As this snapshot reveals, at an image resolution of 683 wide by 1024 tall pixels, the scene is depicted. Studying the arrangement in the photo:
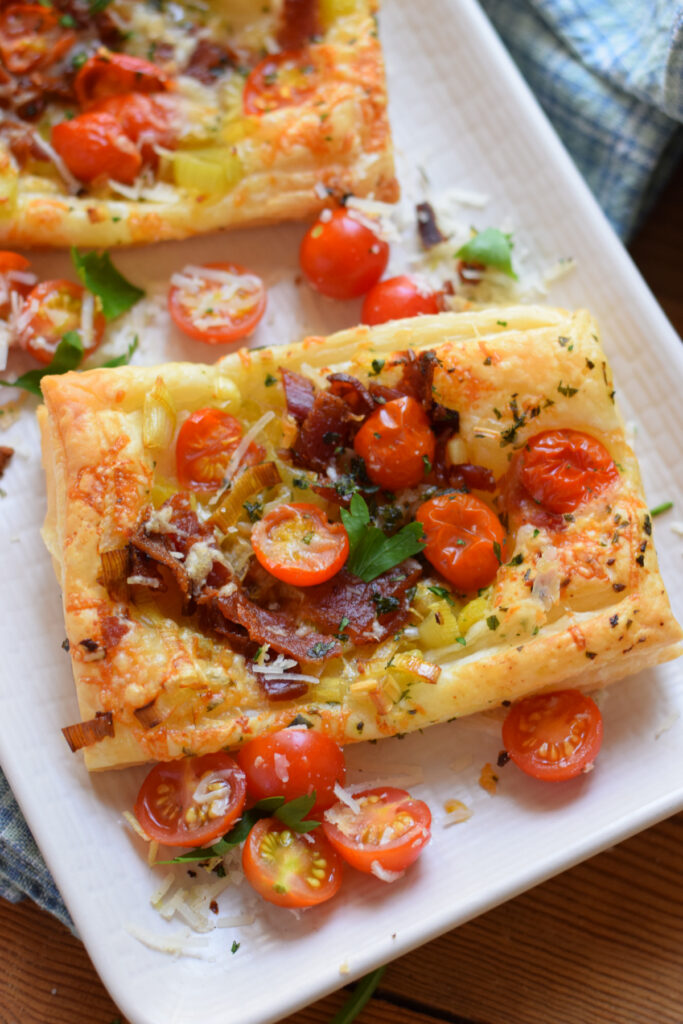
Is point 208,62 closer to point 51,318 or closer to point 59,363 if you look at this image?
point 51,318

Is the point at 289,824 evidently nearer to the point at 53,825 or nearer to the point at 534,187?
the point at 53,825

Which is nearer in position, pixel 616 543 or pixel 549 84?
pixel 616 543

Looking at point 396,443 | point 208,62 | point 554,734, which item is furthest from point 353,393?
point 208,62

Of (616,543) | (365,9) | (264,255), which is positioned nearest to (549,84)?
(365,9)

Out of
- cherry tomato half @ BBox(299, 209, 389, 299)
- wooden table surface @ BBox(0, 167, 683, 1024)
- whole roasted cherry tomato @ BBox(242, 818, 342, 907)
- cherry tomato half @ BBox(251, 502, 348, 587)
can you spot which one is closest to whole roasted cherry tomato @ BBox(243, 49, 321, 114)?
cherry tomato half @ BBox(299, 209, 389, 299)

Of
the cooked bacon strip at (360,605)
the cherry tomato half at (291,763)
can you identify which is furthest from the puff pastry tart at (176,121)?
the cherry tomato half at (291,763)

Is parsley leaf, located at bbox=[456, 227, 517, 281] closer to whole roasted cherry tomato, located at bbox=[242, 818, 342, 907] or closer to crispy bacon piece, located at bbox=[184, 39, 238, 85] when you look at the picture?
crispy bacon piece, located at bbox=[184, 39, 238, 85]
